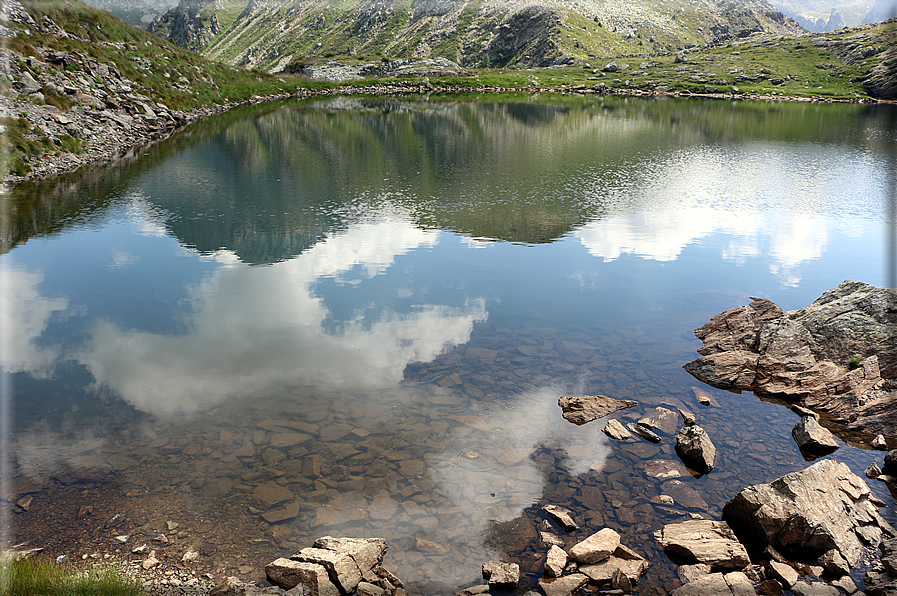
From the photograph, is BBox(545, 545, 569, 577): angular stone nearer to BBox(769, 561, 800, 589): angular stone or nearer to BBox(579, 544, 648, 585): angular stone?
BBox(579, 544, 648, 585): angular stone

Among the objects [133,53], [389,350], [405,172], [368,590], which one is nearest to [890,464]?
[368,590]

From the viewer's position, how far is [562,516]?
475 inches

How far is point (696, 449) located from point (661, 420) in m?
2.07

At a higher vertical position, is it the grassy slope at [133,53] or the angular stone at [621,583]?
the grassy slope at [133,53]

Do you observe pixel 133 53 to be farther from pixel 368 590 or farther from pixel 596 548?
pixel 596 548

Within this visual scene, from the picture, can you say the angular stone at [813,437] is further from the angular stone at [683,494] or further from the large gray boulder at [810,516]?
the angular stone at [683,494]

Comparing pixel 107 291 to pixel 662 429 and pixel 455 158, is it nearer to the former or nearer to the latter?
pixel 662 429

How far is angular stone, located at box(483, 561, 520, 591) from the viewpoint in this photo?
33.8ft

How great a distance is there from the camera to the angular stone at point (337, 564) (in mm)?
9797

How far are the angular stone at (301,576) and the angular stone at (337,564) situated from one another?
11 centimetres

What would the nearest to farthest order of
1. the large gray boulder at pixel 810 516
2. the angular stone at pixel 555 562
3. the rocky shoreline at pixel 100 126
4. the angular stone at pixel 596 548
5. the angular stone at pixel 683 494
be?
the angular stone at pixel 555 562, the angular stone at pixel 596 548, the large gray boulder at pixel 810 516, the angular stone at pixel 683 494, the rocky shoreline at pixel 100 126

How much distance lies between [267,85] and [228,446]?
134373mm

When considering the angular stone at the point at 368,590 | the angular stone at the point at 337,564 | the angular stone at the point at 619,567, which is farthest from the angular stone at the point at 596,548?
the angular stone at the point at 337,564

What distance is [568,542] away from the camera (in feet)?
37.7
